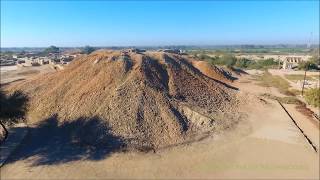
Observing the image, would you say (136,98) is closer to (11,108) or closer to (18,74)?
(11,108)

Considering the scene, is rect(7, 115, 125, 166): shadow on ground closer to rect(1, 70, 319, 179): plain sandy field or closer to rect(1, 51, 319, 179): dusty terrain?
rect(1, 51, 319, 179): dusty terrain

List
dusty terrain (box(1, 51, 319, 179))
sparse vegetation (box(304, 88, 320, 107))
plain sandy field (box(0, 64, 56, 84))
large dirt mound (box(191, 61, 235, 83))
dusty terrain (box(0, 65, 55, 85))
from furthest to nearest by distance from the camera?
plain sandy field (box(0, 64, 56, 84)) → dusty terrain (box(0, 65, 55, 85)) → large dirt mound (box(191, 61, 235, 83)) → sparse vegetation (box(304, 88, 320, 107)) → dusty terrain (box(1, 51, 319, 179))

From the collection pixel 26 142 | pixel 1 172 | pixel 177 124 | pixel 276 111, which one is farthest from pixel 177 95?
pixel 1 172

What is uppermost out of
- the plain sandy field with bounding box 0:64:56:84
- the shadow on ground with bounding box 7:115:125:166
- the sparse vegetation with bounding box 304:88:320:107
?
the sparse vegetation with bounding box 304:88:320:107

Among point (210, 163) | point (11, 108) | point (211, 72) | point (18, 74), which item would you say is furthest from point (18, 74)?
point (210, 163)

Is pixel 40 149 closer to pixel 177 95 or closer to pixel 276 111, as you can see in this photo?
pixel 177 95

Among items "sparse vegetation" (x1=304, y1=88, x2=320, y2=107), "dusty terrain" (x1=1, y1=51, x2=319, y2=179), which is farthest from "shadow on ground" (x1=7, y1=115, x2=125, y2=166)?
"sparse vegetation" (x1=304, y1=88, x2=320, y2=107)

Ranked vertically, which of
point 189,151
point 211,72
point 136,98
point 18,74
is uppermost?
point 211,72
